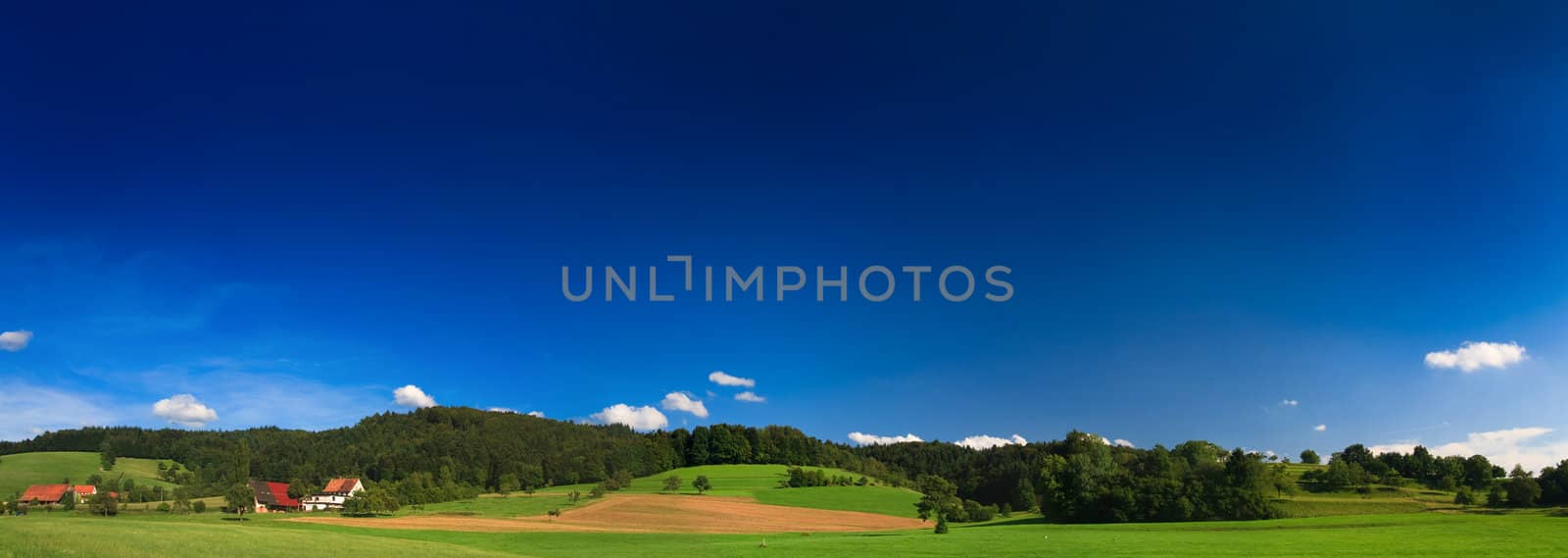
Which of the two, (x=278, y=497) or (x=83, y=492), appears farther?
(x=278, y=497)

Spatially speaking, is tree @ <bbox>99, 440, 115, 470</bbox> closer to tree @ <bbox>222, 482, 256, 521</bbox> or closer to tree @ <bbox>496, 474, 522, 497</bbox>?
tree @ <bbox>222, 482, 256, 521</bbox>

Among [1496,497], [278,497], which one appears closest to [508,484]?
[278,497]

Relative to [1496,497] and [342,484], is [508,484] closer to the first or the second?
[342,484]

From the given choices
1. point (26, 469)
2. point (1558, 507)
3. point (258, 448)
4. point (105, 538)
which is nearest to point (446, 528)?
point (105, 538)

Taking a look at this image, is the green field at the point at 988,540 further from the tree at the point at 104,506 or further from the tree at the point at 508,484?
the tree at the point at 508,484

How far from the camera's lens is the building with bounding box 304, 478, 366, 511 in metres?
132

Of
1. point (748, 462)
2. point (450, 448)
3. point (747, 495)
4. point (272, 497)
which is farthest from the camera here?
point (748, 462)

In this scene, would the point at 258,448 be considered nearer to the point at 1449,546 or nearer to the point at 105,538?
the point at 105,538

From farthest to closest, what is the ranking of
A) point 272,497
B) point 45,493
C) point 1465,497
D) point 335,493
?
point 335,493 → point 272,497 → point 45,493 → point 1465,497

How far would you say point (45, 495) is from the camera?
394 feet

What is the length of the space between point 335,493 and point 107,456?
69024mm

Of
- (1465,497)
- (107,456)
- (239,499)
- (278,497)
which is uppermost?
(107,456)

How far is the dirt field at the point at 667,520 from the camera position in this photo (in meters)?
78.2

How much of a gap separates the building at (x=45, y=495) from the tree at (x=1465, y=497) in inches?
6507
